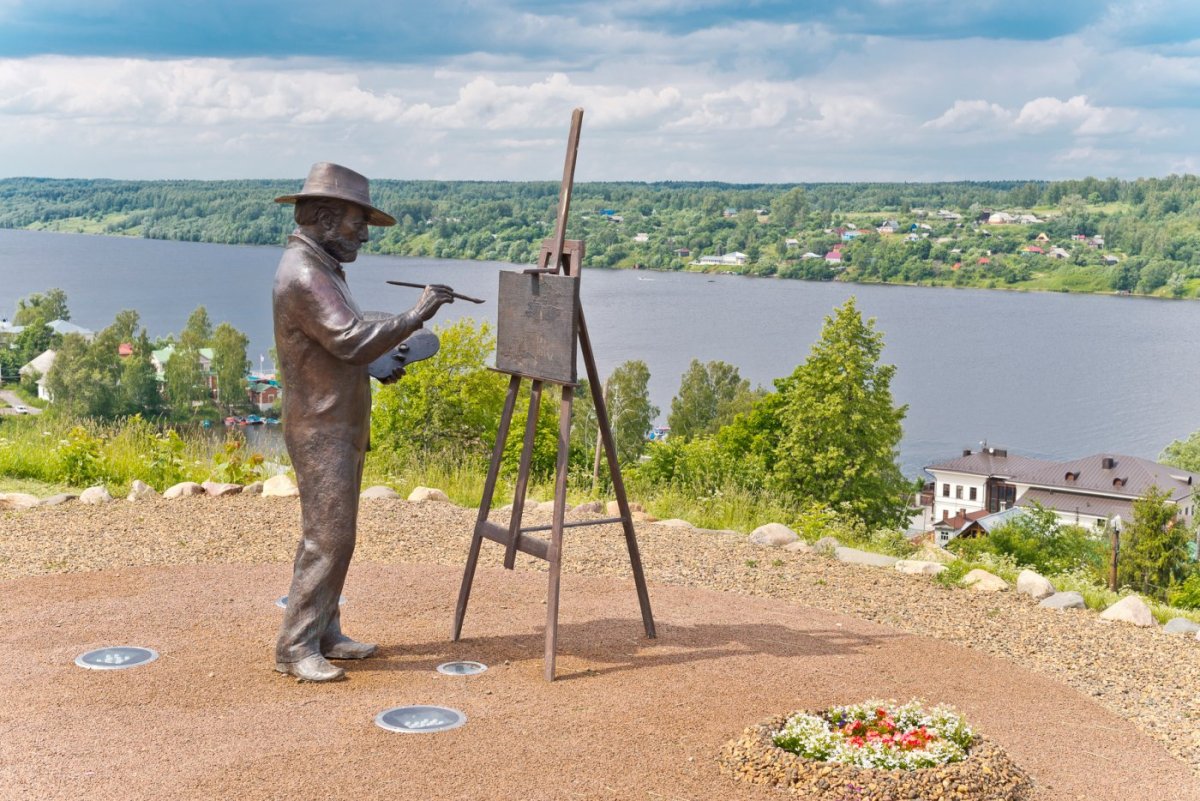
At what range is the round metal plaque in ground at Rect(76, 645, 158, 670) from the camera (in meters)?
6.69

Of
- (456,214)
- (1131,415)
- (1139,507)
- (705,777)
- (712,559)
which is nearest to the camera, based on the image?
(705,777)

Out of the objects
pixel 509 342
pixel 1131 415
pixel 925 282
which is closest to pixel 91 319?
pixel 1131 415

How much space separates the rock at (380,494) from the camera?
1201 cm

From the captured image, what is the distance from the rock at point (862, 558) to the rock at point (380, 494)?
4.46 meters

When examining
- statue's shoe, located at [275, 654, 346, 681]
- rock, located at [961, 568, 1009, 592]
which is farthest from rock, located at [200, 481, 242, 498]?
rock, located at [961, 568, 1009, 592]

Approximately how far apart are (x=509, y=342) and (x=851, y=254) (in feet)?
418

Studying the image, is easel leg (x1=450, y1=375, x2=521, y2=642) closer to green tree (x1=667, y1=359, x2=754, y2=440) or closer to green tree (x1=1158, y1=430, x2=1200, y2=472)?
green tree (x1=667, y1=359, x2=754, y2=440)

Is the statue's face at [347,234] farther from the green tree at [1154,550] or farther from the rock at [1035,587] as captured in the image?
the green tree at [1154,550]

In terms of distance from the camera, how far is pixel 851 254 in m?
130

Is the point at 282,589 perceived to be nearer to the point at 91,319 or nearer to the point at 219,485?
the point at 219,485

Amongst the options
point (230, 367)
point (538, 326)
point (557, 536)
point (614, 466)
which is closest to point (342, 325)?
Answer: point (538, 326)

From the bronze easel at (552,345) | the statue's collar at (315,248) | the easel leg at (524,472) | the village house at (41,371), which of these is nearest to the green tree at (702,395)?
the village house at (41,371)

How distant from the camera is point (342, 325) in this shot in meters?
6.18

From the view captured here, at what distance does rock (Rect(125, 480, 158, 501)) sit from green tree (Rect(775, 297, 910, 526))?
2240 centimetres
